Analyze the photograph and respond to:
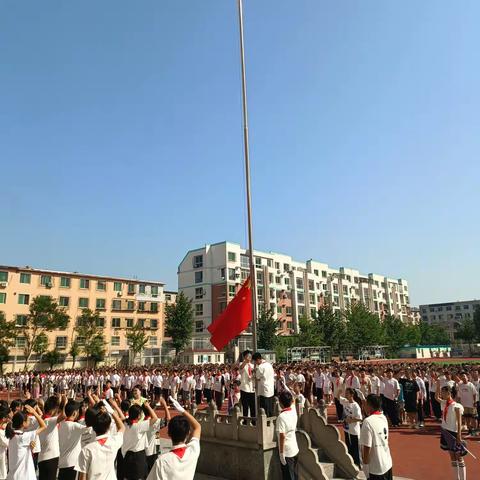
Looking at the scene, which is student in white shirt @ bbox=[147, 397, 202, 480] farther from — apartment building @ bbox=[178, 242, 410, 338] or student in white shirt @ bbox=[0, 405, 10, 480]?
apartment building @ bbox=[178, 242, 410, 338]

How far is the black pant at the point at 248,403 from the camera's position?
9.88 m

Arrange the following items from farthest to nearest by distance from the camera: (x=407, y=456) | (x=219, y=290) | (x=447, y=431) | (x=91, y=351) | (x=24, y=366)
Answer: (x=219, y=290)
(x=91, y=351)
(x=24, y=366)
(x=407, y=456)
(x=447, y=431)

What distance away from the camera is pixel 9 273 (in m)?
45.9

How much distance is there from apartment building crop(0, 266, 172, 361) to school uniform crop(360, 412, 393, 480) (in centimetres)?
4544

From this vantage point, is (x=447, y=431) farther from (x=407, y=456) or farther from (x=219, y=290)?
(x=219, y=290)

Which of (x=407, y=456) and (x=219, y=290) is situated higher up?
(x=219, y=290)

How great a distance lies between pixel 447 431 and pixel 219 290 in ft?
179

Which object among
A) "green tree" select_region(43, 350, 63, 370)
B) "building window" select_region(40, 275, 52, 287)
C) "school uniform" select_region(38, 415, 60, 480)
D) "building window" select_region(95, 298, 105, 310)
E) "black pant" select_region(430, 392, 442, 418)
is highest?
"building window" select_region(40, 275, 52, 287)

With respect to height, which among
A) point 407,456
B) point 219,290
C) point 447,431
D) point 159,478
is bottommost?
point 407,456

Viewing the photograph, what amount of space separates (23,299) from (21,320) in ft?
7.40

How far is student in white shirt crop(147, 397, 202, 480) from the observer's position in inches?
143

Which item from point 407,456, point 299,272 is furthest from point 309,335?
point 407,456

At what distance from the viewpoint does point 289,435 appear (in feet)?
22.0

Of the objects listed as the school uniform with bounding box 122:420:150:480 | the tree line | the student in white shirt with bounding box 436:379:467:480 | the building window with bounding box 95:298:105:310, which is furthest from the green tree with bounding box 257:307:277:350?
the school uniform with bounding box 122:420:150:480
